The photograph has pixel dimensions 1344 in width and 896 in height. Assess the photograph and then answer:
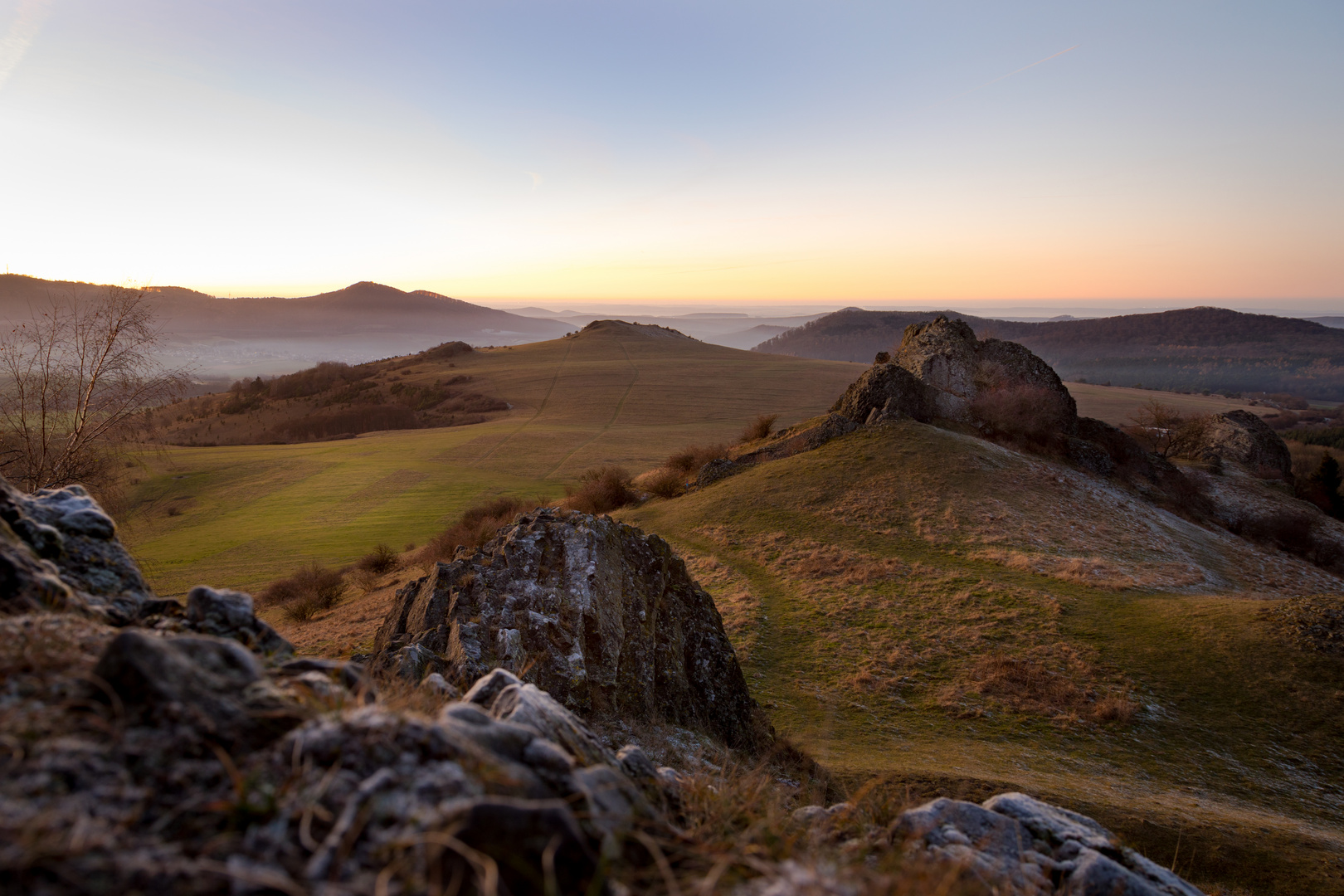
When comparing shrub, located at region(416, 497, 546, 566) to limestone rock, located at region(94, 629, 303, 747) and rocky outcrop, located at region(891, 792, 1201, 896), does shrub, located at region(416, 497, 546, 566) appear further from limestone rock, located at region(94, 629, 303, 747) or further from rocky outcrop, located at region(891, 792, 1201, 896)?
limestone rock, located at region(94, 629, 303, 747)

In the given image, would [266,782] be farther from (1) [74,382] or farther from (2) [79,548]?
(1) [74,382]

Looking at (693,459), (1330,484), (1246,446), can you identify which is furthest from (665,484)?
(1330,484)

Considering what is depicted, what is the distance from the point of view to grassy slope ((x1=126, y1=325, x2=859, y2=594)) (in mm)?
32062

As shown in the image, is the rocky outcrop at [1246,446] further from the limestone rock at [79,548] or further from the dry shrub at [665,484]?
the limestone rock at [79,548]

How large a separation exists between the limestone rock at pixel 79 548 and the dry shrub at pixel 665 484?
84.3 feet

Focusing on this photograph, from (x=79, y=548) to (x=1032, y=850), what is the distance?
7392mm

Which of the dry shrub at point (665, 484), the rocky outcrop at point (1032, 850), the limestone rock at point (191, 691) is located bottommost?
the dry shrub at point (665, 484)

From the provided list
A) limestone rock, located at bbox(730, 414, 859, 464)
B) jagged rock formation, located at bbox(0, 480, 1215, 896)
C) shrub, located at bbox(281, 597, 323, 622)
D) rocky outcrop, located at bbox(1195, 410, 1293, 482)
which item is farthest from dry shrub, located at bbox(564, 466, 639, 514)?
rocky outcrop, located at bbox(1195, 410, 1293, 482)

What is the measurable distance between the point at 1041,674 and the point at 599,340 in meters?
123

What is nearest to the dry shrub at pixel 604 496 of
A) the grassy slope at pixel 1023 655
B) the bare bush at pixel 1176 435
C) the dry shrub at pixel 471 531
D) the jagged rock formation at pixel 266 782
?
the dry shrub at pixel 471 531

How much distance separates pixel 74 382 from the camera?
1427 centimetres

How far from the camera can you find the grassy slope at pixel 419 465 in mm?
32062

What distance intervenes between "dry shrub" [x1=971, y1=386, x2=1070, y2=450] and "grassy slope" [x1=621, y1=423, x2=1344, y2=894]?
20.5 feet

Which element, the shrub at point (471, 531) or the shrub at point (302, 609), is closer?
the shrub at point (302, 609)
